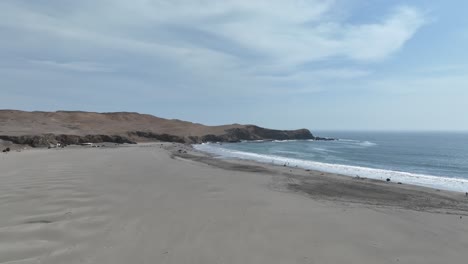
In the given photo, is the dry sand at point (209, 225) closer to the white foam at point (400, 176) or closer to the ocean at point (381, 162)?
the white foam at point (400, 176)

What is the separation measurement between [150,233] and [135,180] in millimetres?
8700

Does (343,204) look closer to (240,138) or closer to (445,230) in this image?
(445,230)

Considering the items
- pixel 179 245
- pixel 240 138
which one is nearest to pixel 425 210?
pixel 179 245

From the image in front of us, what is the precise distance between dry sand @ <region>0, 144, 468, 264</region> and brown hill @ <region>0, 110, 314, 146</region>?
35215 mm

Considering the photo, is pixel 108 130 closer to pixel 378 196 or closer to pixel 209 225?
pixel 378 196

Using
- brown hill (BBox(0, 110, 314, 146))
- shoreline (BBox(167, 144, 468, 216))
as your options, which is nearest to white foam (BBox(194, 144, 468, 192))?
shoreline (BBox(167, 144, 468, 216))

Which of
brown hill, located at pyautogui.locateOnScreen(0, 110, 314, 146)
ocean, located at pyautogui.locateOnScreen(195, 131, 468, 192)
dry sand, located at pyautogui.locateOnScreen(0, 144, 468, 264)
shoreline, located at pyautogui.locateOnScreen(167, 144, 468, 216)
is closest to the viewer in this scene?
dry sand, located at pyautogui.locateOnScreen(0, 144, 468, 264)

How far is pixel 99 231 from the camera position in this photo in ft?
25.0

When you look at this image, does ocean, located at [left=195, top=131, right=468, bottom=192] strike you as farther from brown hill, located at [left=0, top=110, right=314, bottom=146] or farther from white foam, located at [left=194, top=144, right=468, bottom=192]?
brown hill, located at [left=0, top=110, right=314, bottom=146]

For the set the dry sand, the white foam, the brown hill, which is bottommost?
the dry sand

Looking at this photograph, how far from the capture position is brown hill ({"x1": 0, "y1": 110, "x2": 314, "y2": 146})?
49.8 metres

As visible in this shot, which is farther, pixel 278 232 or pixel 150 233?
pixel 278 232

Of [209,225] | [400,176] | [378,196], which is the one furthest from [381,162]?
[209,225]

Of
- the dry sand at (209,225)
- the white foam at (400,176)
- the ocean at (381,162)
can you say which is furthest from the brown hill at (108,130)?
the dry sand at (209,225)
